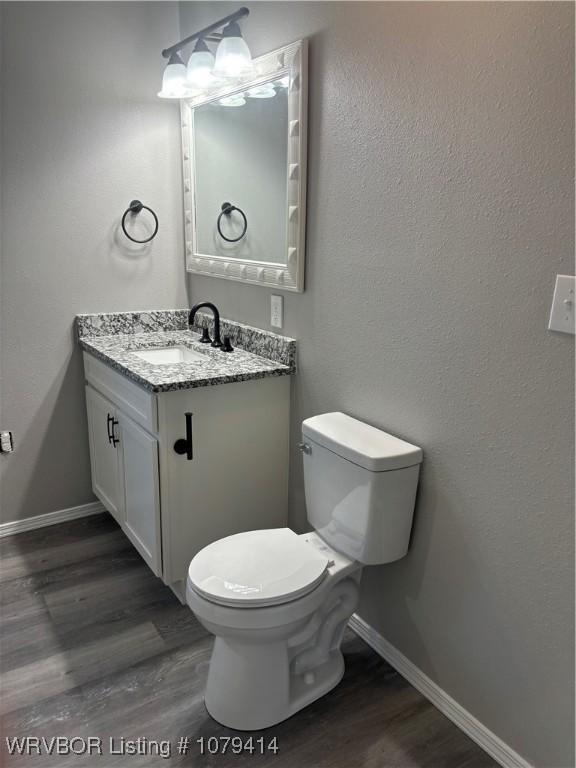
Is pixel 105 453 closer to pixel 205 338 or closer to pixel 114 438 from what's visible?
pixel 114 438

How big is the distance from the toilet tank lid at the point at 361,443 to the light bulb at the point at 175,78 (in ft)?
4.68

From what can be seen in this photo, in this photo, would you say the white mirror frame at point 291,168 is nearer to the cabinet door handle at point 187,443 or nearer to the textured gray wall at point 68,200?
the textured gray wall at point 68,200

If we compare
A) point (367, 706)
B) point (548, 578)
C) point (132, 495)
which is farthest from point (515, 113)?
point (132, 495)

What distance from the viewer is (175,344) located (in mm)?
2469

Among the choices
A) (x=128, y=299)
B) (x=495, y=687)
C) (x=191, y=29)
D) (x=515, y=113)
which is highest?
(x=191, y=29)

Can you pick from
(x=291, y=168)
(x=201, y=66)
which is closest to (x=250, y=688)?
(x=291, y=168)

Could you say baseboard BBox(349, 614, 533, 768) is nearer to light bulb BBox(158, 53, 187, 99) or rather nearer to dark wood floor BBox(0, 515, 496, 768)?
dark wood floor BBox(0, 515, 496, 768)

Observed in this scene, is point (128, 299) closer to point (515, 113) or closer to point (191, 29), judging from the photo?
point (191, 29)

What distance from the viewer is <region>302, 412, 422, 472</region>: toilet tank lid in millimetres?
1530

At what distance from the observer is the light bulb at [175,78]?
2.17 m

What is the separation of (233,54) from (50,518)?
2087 millimetres

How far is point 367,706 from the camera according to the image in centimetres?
165

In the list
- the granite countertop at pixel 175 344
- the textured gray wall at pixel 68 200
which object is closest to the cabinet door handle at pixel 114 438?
the granite countertop at pixel 175 344

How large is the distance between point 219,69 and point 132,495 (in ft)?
5.20
